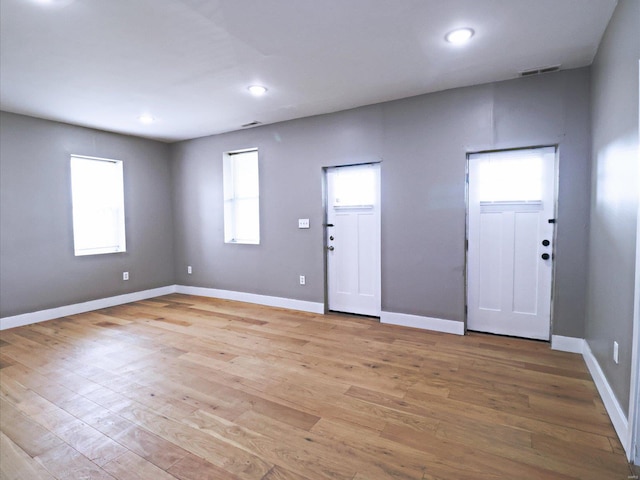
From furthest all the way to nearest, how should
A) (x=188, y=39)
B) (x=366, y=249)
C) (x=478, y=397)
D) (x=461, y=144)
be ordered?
(x=366, y=249)
(x=461, y=144)
(x=188, y=39)
(x=478, y=397)

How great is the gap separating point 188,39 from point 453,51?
6.99 feet

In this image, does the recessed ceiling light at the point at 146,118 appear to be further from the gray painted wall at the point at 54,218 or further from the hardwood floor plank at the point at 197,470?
the hardwood floor plank at the point at 197,470

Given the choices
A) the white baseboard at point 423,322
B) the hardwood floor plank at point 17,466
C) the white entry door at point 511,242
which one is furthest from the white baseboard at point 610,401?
the hardwood floor plank at point 17,466

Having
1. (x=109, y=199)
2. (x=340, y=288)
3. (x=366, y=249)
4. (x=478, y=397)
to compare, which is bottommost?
(x=478, y=397)

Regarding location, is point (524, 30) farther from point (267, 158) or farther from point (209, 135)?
point (209, 135)

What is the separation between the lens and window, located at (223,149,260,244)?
16.9ft

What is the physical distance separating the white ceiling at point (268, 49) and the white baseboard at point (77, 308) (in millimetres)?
2553

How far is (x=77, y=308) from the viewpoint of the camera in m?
4.65

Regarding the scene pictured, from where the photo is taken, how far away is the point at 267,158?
4.83m

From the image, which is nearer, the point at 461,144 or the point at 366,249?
the point at 461,144

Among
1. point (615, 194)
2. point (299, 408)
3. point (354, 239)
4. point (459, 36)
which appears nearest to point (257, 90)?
point (459, 36)

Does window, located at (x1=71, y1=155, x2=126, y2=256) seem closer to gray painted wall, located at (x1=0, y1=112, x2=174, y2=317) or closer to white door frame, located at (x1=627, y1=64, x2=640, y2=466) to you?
gray painted wall, located at (x1=0, y1=112, x2=174, y2=317)

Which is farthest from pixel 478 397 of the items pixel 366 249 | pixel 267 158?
pixel 267 158

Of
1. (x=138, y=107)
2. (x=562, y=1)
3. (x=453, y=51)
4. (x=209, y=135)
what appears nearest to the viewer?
(x=562, y=1)
